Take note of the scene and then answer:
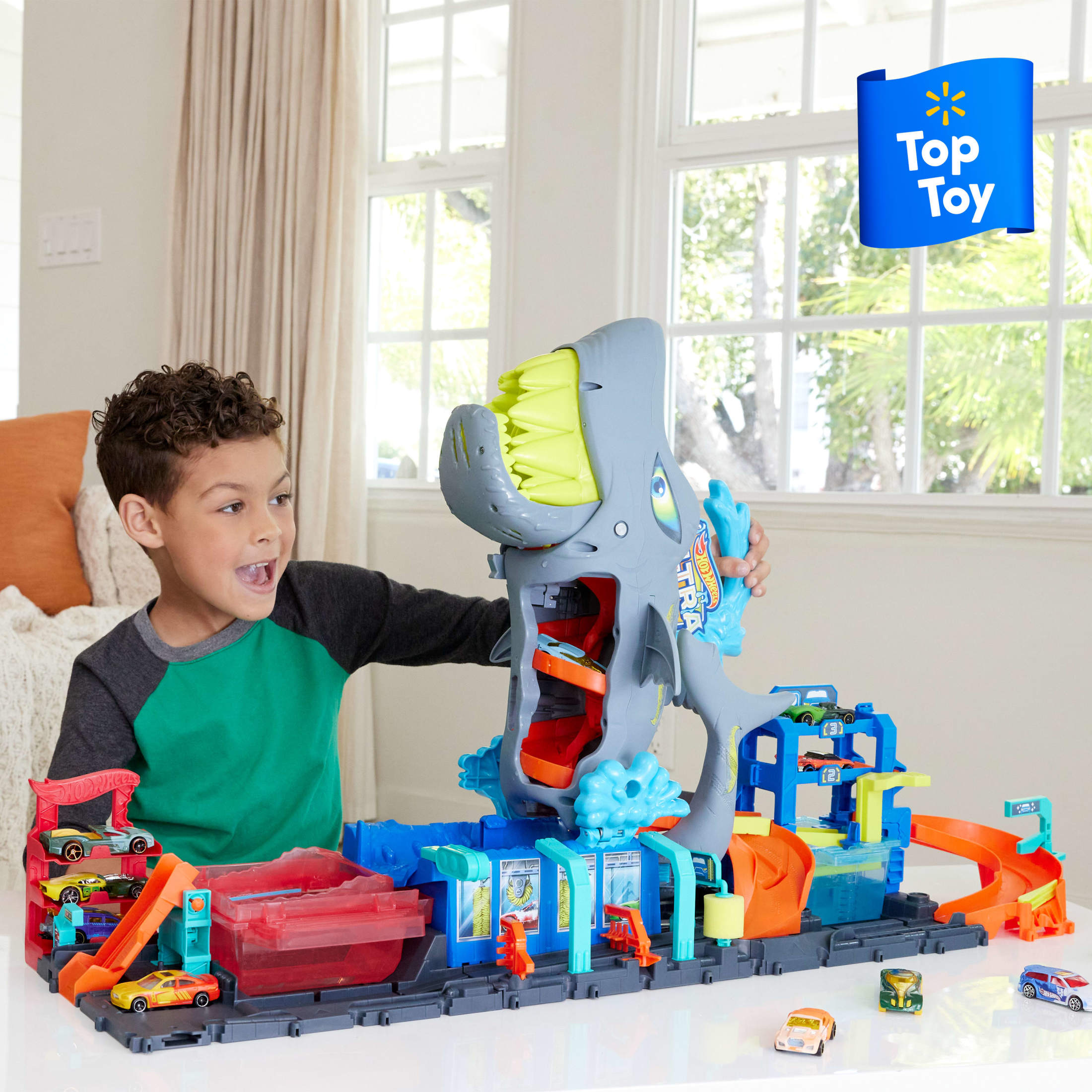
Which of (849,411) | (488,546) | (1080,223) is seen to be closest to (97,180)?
(488,546)

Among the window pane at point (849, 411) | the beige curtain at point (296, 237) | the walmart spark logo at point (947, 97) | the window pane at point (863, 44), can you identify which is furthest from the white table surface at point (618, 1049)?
the beige curtain at point (296, 237)

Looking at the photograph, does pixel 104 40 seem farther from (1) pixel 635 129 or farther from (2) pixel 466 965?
(2) pixel 466 965

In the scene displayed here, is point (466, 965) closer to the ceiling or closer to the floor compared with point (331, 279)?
closer to the floor

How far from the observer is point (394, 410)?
3.30 m

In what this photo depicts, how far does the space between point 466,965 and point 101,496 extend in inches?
86.8

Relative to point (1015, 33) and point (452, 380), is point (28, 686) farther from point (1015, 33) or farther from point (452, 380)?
point (1015, 33)

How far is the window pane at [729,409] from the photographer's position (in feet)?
9.13

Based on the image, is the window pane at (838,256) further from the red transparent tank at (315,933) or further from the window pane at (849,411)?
the red transparent tank at (315,933)

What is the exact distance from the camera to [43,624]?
8.23 ft

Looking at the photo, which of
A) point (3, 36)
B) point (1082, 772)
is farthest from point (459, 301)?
point (3, 36)

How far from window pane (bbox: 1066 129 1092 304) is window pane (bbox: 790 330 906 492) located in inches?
13.1

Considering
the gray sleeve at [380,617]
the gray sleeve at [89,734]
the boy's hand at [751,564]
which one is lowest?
the gray sleeve at [89,734]

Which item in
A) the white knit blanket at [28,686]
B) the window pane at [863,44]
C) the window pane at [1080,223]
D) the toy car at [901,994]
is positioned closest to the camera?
the toy car at [901,994]

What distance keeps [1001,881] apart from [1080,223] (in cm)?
181
